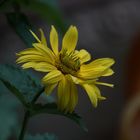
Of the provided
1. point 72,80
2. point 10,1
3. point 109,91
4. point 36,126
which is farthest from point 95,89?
point 109,91

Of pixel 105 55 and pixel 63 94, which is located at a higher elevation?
pixel 63 94

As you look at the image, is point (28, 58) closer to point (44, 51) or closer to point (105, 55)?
point (44, 51)

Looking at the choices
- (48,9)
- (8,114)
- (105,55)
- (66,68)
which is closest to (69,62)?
(66,68)

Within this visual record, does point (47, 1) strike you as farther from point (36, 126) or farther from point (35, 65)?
point (36, 126)

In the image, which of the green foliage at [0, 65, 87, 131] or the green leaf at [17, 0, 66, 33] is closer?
the green foliage at [0, 65, 87, 131]

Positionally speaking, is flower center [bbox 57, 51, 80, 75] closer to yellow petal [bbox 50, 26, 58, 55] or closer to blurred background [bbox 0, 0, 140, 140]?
yellow petal [bbox 50, 26, 58, 55]

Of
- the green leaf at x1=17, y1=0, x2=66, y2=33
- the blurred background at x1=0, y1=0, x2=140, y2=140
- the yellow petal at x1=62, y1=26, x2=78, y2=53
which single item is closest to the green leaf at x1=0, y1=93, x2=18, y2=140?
the green leaf at x1=17, y1=0, x2=66, y2=33
